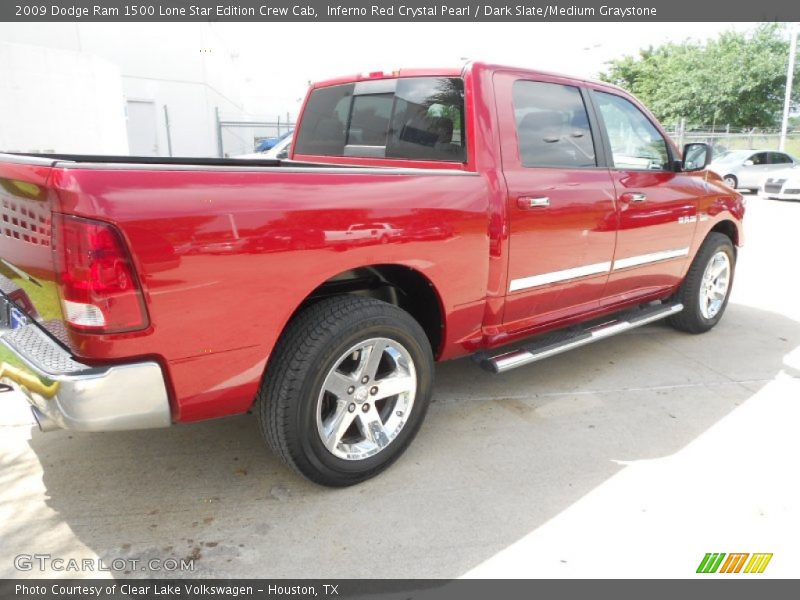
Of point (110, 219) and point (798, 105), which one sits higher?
point (798, 105)

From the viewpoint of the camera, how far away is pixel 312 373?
2420 millimetres

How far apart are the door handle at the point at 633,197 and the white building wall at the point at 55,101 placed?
9.75 m

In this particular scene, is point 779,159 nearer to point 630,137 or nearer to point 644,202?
point 630,137

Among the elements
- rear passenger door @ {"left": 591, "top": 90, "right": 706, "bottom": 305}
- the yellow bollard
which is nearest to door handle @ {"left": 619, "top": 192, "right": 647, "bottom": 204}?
rear passenger door @ {"left": 591, "top": 90, "right": 706, "bottom": 305}

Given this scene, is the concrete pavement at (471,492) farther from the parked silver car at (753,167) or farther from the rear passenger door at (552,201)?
the parked silver car at (753,167)

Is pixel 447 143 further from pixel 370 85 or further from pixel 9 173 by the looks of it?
pixel 9 173

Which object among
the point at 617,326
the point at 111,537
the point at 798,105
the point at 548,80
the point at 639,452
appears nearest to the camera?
the point at 111,537

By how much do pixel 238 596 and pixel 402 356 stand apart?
1.20m

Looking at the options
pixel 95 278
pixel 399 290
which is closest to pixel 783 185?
pixel 399 290

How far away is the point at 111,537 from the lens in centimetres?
237

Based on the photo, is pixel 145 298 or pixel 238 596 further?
pixel 238 596

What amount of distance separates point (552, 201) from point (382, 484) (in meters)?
1.75

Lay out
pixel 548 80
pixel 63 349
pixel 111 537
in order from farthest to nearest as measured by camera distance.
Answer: pixel 548 80
pixel 111 537
pixel 63 349

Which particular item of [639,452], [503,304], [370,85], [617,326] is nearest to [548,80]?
[370,85]
